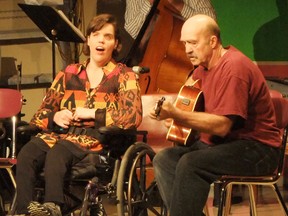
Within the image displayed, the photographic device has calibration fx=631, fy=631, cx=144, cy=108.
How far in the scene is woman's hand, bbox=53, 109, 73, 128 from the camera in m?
3.26

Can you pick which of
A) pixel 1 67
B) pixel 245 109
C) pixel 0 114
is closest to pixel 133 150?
pixel 245 109

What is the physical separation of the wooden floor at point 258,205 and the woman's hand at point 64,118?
0.94 metres

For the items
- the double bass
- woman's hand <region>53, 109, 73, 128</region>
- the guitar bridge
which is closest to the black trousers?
woman's hand <region>53, 109, 73, 128</region>

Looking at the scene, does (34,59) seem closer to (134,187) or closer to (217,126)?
(134,187)

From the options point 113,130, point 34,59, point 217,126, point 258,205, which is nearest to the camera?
point 217,126

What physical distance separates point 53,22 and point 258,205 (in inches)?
76.5

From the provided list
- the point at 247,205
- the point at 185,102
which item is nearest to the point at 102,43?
the point at 185,102

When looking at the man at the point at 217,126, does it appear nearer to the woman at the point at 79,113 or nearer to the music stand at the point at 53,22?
the woman at the point at 79,113

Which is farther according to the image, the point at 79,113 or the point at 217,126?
the point at 79,113

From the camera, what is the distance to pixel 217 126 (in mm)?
2727

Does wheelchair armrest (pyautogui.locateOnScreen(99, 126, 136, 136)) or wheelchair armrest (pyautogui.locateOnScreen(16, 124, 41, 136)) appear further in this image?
wheelchair armrest (pyautogui.locateOnScreen(16, 124, 41, 136))

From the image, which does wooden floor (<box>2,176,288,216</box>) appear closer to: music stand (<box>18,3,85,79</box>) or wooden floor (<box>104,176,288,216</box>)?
wooden floor (<box>104,176,288,216</box>)

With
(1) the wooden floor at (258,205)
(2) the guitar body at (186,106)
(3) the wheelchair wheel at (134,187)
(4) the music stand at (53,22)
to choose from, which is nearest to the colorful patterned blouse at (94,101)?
(3) the wheelchair wheel at (134,187)

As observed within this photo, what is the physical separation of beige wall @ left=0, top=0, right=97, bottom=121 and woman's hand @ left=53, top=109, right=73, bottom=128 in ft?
7.07
